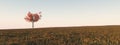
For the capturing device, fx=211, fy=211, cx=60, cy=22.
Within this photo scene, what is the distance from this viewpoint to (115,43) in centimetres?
986

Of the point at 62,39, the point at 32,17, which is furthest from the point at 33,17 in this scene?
the point at 62,39

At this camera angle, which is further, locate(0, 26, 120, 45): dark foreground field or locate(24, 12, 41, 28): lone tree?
locate(24, 12, 41, 28): lone tree

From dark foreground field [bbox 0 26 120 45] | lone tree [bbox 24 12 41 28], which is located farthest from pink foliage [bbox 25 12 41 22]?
dark foreground field [bbox 0 26 120 45]

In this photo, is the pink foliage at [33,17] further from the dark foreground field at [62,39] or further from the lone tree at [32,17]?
the dark foreground field at [62,39]

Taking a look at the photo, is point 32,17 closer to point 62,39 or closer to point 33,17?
point 33,17

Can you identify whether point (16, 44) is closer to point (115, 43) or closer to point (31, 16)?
point (115, 43)

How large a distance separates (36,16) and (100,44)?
65.7m

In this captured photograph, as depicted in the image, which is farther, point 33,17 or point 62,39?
point 33,17

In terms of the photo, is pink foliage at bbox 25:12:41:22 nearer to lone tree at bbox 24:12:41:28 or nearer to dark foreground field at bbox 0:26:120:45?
lone tree at bbox 24:12:41:28

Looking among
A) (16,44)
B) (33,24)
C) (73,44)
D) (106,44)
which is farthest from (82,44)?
(33,24)

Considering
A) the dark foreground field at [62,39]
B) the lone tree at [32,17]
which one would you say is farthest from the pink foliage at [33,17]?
the dark foreground field at [62,39]

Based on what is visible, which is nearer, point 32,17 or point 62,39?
point 62,39

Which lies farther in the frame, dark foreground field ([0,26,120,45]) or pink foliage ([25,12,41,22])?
pink foliage ([25,12,41,22])

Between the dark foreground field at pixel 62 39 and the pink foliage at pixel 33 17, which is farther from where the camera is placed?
the pink foliage at pixel 33 17
